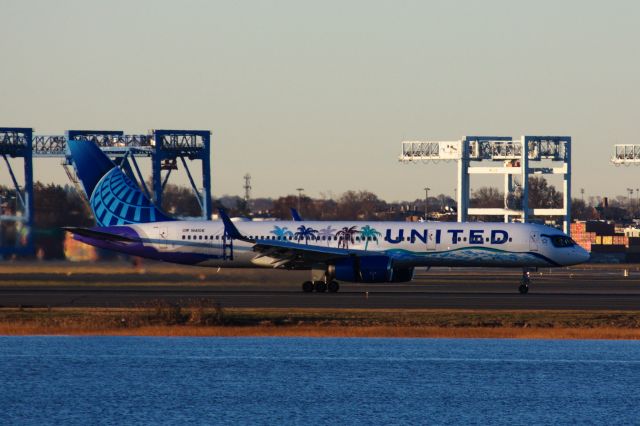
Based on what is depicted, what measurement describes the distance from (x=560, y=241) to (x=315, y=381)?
33.1 metres

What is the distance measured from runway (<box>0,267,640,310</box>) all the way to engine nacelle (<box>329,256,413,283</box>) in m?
0.84

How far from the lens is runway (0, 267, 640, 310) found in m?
56.5

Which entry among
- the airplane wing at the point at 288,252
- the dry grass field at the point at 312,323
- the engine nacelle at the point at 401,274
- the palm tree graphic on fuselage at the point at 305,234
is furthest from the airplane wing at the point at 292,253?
the dry grass field at the point at 312,323

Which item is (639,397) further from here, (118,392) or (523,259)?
(523,259)

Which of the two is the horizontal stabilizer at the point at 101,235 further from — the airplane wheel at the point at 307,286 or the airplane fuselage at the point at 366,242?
the airplane wheel at the point at 307,286

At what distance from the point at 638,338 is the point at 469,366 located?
315 inches

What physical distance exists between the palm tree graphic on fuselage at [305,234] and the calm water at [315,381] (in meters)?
18.5

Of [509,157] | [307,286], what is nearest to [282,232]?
[307,286]

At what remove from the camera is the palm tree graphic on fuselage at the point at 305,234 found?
68088 millimetres

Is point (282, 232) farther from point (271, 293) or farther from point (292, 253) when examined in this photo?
point (271, 293)

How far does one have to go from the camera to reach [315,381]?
37.1 meters

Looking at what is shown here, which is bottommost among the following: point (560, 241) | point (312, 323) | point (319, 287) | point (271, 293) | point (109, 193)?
point (312, 323)

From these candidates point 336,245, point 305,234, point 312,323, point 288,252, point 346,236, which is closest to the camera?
point 312,323

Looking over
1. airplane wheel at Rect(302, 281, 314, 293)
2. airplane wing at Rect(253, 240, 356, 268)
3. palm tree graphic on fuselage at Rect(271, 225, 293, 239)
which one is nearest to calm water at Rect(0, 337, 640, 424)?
airplane wing at Rect(253, 240, 356, 268)
